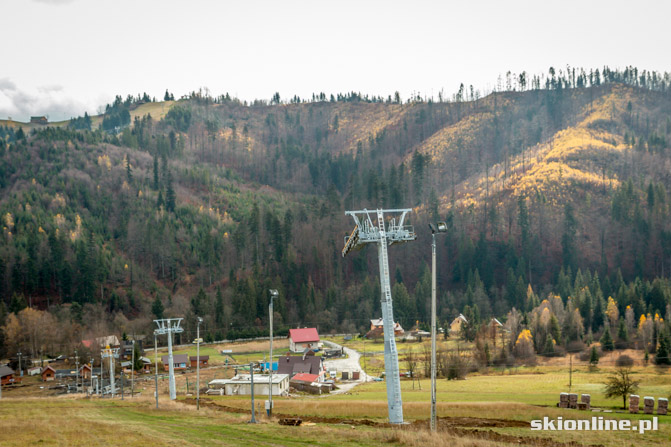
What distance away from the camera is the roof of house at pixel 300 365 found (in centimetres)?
7300

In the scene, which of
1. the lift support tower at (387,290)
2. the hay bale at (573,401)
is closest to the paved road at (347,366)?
the hay bale at (573,401)

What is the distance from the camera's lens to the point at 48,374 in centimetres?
8088

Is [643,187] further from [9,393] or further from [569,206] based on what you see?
[9,393]

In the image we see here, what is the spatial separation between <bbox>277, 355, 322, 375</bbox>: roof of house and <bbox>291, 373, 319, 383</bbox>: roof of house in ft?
6.83

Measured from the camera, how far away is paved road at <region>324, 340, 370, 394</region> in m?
67.4

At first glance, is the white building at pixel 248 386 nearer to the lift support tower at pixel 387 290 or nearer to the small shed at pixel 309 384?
the small shed at pixel 309 384

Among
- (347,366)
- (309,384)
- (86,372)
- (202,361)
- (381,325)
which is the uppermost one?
(309,384)

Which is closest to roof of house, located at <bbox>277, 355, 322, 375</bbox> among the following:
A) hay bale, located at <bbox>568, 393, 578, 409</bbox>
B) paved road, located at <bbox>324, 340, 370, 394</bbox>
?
paved road, located at <bbox>324, 340, 370, 394</bbox>

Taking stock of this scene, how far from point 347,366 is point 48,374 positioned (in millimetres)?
44051

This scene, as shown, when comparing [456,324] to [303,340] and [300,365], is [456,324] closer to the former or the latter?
[303,340]

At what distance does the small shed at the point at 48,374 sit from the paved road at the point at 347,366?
40.1m

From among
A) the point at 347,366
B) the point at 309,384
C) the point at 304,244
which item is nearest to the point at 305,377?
the point at 309,384

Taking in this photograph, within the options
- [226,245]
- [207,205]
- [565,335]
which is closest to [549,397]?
[565,335]

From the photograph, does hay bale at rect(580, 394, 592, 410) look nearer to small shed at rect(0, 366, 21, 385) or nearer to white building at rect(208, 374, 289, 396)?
white building at rect(208, 374, 289, 396)
